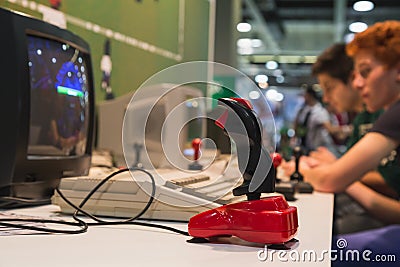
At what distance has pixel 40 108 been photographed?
3.69ft

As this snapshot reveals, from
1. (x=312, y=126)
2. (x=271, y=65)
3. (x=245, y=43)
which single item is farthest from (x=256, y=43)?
(x=312, y=126)

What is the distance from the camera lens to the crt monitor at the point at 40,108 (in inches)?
39.1

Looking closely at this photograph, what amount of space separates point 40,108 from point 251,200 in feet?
1.88

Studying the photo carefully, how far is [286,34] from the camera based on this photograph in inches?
454

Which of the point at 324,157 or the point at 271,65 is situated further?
the point at 271,65

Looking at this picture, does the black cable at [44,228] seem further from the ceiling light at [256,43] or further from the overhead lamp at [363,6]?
the ceiling light at [256,43]

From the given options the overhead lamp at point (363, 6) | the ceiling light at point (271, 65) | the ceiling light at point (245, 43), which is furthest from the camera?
the ceiling light at point (271, 65)

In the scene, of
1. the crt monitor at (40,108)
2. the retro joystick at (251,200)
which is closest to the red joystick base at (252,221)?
the retro joystick at (251,200)

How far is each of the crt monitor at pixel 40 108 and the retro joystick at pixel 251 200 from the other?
44cm

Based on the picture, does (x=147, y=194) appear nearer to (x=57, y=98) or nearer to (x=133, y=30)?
(x=57, y=98)

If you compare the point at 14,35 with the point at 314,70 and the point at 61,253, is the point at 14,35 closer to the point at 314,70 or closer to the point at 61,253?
the point at 61,253

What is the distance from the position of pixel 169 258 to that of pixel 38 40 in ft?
2.14

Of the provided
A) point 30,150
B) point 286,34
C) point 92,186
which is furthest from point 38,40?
point 286,34

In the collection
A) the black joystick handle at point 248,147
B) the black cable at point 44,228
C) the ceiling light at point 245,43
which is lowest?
the black cable at point 44,228
